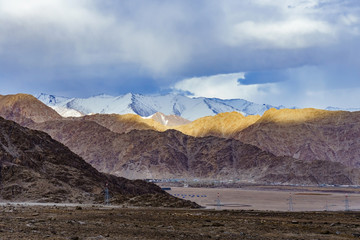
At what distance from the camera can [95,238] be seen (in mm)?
24328

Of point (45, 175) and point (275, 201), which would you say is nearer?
point (45, 175)

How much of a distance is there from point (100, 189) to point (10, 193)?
43.8 feet

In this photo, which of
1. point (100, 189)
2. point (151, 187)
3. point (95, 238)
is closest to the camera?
point (95, 238)

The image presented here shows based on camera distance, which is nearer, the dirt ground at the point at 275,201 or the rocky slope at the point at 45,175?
the rocky slope at the point at 45,175

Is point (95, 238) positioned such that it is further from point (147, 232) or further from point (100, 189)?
point (100, 189)

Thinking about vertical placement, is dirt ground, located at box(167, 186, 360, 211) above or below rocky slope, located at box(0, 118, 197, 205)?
below

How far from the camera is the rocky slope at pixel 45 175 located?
68062 millimetres

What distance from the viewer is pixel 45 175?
243ft

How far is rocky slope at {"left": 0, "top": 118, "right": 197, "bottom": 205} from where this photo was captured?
68062mm

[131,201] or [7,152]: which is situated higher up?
[7,152]

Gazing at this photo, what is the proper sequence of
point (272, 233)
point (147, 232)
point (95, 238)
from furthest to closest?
point (272, 233) → point (147, 232) → point (95, 238)

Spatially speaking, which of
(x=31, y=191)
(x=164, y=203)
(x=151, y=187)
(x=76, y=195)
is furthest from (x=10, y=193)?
(x=151, y=187)

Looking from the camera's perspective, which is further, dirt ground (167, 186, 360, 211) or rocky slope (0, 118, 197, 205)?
dirt ground (167, 186, 360, 211)

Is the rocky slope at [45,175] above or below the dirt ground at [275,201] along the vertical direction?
above
